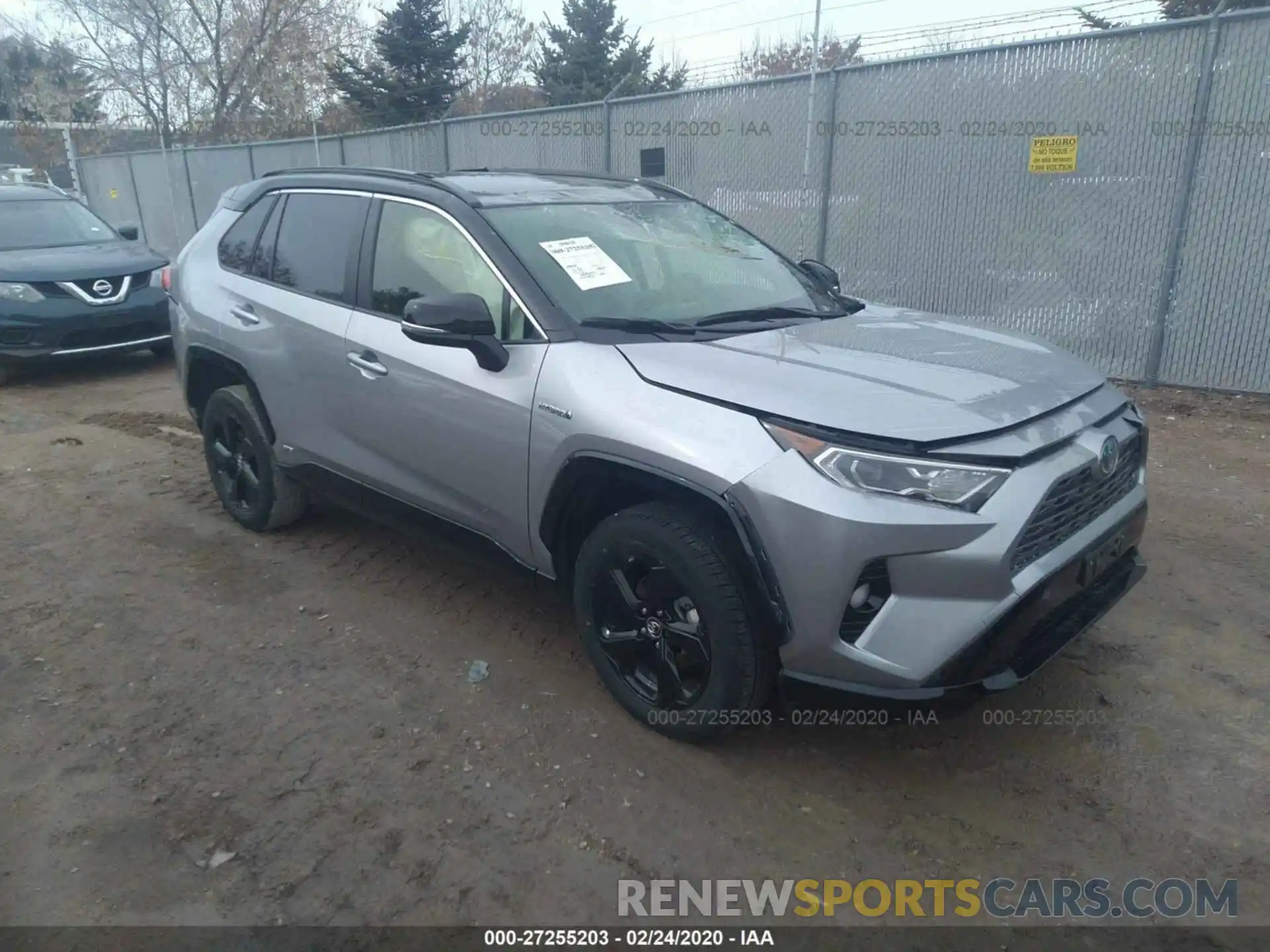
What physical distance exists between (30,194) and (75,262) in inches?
69.9

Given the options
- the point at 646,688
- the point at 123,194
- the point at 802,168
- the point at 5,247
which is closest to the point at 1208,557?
the point at 646,688

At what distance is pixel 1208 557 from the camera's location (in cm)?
434

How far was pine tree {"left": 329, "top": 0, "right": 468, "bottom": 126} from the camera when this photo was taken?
26750 millimetres

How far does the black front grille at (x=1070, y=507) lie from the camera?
99.3 inches

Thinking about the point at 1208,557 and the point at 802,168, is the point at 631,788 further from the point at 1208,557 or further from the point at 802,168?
the point at 802,168

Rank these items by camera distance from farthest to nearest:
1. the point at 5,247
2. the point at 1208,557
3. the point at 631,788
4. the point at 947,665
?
the point at 5,247 → the point at 1208,557 → the point at 631,788 → the point at 947,665

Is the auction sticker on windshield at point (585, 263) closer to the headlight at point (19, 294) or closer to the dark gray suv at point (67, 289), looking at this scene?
the dark gray suv at point (67, 289)

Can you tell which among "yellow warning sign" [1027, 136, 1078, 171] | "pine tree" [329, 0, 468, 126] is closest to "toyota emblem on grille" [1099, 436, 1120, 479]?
"yellow warning sign" [1027, 136, 1078, 171]

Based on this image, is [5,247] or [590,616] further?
[5,247]

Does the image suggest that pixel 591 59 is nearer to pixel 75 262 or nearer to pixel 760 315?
pixel 75 262

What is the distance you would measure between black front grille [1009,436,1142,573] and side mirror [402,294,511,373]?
5.68ft

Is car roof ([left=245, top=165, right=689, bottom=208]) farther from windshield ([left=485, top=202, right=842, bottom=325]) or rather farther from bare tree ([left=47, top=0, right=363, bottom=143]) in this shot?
bare tree ([left=47, top=0, right=363, bottom=143])

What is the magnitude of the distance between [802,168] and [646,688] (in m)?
6.96

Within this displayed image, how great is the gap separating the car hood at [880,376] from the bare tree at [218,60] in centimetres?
2794
